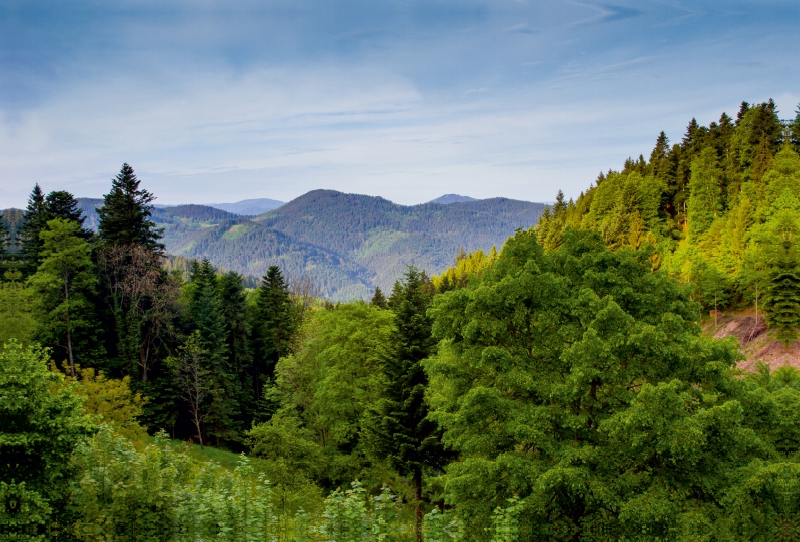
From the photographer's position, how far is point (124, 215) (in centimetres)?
4169

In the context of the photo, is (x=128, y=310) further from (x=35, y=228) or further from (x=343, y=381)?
(x=343, y=381)

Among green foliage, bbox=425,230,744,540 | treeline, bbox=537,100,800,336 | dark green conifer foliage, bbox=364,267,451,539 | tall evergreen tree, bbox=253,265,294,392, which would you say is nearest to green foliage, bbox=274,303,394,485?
dark green conifer foliage, bbox=364,267,451,539

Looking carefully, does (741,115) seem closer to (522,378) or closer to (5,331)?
(522,378)

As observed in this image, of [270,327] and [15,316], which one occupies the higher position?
[15,316]

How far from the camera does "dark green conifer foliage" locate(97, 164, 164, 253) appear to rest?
136 ft

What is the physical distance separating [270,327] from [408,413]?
35.4m

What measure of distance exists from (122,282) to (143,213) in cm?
695

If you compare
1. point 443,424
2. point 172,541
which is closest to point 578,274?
point 443,424

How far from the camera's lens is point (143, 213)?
42938mm

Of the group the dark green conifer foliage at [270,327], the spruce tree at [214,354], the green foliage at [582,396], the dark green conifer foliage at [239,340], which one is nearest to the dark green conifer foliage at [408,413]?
the green foliage at [582,396]

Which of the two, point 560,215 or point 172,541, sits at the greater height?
point 560,215

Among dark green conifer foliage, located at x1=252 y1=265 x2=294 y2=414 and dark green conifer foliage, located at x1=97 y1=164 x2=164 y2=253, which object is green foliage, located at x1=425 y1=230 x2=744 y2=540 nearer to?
dark green conifer foliage, located at x1=97 y1=164 x2=164 y2=253

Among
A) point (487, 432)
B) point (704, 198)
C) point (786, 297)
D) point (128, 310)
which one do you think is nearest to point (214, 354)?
point (128, 310)

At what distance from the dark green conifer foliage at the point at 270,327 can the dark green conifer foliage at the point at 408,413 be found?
32.3 metres
